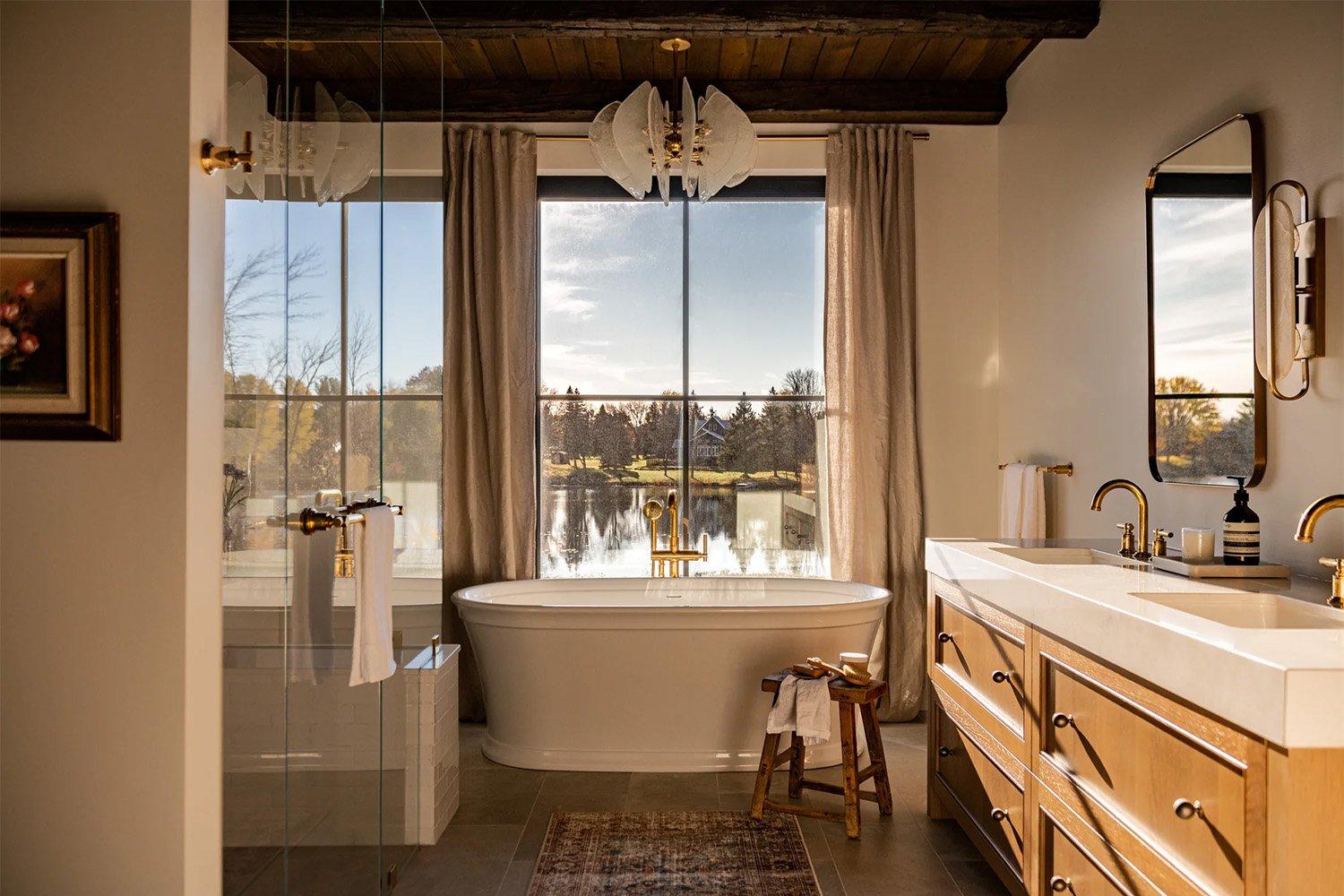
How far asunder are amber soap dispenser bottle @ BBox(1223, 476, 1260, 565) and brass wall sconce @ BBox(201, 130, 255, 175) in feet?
7.43

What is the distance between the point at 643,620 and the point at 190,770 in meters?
2.28

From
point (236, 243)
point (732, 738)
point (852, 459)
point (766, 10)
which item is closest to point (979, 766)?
point (732, 738)

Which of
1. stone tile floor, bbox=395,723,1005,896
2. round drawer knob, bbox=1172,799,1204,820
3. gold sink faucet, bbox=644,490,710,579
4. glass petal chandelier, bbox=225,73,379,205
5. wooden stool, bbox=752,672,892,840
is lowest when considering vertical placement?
stone tile floor, bbox=395,723,1005,896

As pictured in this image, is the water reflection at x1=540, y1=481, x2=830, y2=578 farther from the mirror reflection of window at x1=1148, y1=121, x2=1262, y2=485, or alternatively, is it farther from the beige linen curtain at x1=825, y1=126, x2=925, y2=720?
the mirror reflection of window at x1=1148, y1=121, x2=1262, y2=485

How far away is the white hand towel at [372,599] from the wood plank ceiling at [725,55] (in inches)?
39.6

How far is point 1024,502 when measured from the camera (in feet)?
12.9

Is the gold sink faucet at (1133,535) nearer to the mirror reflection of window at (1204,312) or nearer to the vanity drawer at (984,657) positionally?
the mirror reflection of window at (1204,312)

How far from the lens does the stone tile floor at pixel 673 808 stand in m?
2.87

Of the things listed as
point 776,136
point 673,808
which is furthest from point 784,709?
point 776,136

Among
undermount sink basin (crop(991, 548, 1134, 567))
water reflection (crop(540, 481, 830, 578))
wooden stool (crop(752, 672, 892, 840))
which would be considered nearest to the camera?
undermount sink basin (crop(991, 548, 1134, 567))

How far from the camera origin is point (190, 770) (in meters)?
1.62

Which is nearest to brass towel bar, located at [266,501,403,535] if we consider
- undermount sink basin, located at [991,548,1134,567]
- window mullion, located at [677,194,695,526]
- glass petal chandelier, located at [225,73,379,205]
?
glass petal chandelier, located at [225,73,379,205]

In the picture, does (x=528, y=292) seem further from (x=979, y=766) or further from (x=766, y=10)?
(x=979, y=766)

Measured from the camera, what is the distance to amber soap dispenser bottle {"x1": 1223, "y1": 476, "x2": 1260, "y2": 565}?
92.9 inches
